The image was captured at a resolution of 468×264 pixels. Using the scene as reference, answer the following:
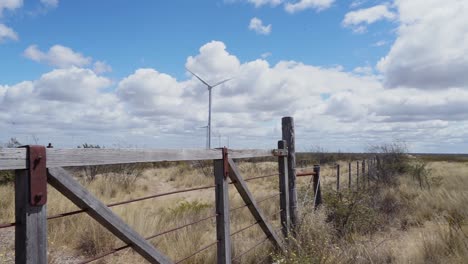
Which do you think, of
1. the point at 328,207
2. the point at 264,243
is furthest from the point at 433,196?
the point at 264,243

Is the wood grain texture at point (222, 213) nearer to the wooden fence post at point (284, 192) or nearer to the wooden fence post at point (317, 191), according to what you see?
the wooden fence post at point (284, 192)

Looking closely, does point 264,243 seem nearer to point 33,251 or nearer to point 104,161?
point 104,161

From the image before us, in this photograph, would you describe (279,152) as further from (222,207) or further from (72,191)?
(72,191)

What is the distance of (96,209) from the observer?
9.48 feet

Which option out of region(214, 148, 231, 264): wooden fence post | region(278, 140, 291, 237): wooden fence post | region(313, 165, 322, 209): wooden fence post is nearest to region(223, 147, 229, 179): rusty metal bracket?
region(214, 148, 231, 264): wooden fence post

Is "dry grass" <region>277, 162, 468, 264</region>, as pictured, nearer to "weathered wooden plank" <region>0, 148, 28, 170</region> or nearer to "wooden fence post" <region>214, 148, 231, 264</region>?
"wooden fence post" <region>214, 148, 231, 264</region>

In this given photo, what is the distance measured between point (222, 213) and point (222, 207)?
7 centimetres

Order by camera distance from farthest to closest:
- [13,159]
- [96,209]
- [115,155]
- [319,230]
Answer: [319,230]
[115,155]
[96,209]
[13,159]

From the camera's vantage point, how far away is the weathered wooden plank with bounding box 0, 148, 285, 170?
2.27 m

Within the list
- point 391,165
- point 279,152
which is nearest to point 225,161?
point 279,152

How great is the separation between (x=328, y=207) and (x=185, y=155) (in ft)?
18.3

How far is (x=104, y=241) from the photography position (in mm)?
7055

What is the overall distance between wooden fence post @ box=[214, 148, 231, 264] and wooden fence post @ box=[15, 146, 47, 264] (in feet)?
7.88

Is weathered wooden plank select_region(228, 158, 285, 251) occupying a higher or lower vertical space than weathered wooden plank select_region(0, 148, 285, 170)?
lower
